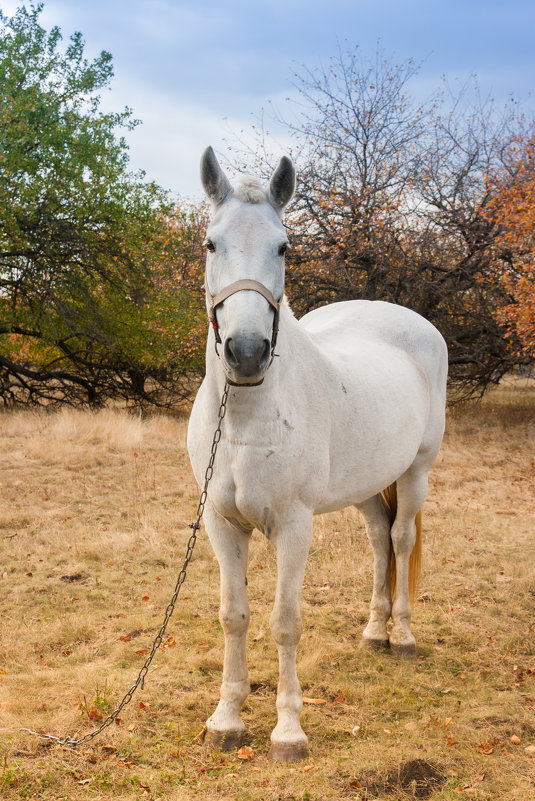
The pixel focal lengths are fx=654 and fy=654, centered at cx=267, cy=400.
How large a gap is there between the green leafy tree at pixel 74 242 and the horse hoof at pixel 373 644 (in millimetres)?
9661

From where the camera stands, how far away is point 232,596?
10.2 feet

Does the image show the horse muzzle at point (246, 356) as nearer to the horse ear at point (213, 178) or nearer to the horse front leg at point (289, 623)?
the horse ear at point (213, 178)

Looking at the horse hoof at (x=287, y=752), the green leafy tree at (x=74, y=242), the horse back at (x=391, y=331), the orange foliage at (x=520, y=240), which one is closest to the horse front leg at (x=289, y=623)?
the horse hoof at (x=287, y=752)

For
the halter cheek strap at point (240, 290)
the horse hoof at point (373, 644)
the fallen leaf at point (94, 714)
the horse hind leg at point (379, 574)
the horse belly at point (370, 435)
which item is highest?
the halter cheek strap at point (240, 290)

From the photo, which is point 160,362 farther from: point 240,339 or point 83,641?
point 240,339

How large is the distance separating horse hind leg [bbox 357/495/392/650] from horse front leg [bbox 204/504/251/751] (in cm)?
137

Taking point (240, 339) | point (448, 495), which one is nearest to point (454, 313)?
point (448, 495)

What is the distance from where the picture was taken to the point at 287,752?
2.97 meters

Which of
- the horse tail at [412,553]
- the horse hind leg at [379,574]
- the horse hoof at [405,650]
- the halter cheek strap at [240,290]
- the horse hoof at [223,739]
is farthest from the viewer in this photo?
the horse tail at [412,553]

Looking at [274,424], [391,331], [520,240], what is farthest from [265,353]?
[520,240]

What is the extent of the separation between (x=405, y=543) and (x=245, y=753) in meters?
1.80

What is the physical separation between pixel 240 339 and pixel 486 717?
2.49 metres

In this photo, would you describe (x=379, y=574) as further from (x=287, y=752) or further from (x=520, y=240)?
(x=520, y=240)

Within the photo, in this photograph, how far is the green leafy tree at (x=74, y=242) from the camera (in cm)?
1240
